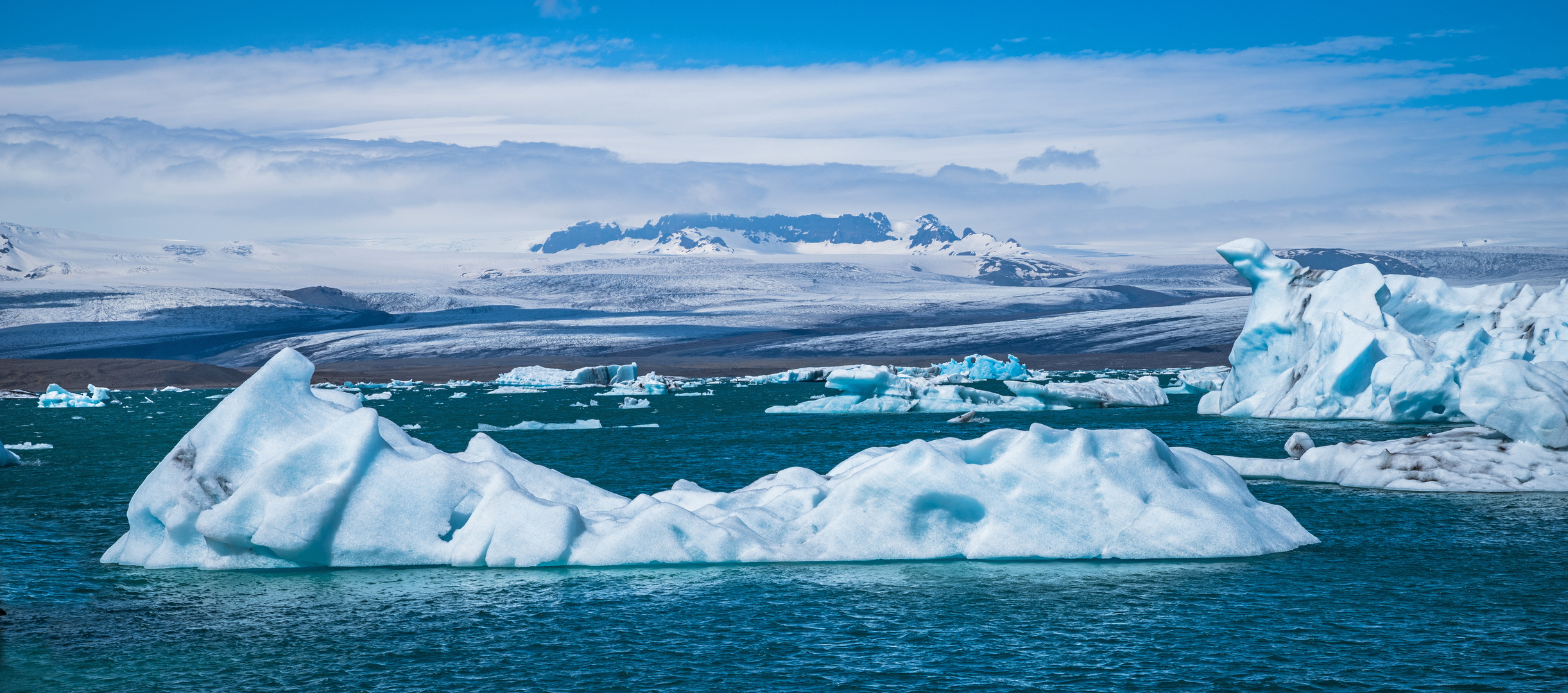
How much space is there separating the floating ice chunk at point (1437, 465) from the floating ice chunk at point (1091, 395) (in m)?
19.1

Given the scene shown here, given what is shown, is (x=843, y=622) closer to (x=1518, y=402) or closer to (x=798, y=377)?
(x=1518, y=402)

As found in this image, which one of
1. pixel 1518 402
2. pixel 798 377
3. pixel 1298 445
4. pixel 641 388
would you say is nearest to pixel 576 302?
pixel 798 377

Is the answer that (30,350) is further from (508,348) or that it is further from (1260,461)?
(1260,461)

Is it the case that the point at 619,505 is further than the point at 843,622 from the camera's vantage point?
Yes

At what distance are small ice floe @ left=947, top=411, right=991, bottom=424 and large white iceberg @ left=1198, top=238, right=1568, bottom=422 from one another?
6542 mm

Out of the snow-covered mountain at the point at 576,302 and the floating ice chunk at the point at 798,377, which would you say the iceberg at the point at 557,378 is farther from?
the snow-covered mountain at the point at 576,302

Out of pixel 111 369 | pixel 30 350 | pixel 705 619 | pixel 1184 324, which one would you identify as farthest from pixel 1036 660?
pixel 30 350

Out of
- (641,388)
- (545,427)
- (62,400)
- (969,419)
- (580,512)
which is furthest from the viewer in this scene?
(641,388)

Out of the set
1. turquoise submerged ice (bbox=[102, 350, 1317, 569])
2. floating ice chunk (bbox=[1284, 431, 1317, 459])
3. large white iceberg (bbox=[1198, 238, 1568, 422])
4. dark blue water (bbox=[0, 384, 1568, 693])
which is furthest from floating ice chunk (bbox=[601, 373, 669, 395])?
turquoise submerged ice (bbox=[102, 350, 1317, 569])

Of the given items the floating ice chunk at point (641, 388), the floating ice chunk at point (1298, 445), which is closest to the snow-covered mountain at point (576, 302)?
the floating ice chunk at point (641, 388)

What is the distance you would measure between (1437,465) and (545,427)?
73.9 feet

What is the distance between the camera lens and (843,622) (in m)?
9.91

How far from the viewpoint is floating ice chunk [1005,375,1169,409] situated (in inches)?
1519

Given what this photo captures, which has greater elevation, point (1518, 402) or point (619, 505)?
point (1518, 402)
